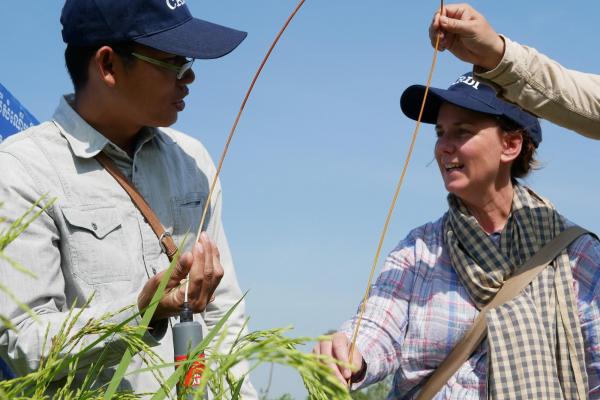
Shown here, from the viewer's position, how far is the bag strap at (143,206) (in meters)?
Answer: 2.56

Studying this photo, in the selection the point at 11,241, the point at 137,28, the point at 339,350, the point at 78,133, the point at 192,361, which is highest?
the point at 137,28

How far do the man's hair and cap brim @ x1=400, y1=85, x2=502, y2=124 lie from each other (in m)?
1.24

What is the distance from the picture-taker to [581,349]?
9.48 feet

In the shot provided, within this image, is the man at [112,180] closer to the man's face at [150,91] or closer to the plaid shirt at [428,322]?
the man's face at [150,91]

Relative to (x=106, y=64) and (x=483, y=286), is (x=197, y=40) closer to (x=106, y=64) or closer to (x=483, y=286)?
(x=106, y=64)

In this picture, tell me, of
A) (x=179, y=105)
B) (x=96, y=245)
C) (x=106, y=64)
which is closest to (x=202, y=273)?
(x=96, y=245)

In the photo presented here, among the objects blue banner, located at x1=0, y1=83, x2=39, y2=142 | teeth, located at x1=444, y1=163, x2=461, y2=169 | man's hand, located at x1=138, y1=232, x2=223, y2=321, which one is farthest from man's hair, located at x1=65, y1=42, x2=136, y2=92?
teeth, located at x1=444, y1=163, x2=461, y2=169

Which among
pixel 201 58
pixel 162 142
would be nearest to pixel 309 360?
pixel 201 58

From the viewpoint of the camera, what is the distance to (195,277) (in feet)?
6.83

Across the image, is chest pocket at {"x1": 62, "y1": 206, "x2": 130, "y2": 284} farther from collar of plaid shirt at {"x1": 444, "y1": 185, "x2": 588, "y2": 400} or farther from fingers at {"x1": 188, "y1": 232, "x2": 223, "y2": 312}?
collar of plaid shirt at {"x1": 444, "y1": 185, "x2": 588, "y2": 400}

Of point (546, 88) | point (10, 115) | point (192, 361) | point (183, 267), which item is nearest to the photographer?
point (192, 361)

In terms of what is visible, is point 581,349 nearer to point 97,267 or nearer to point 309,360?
point 97,267

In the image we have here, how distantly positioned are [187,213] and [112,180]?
0.29 meters

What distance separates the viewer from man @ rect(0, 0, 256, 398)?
7.34ft
